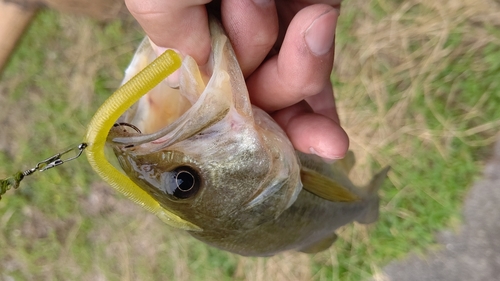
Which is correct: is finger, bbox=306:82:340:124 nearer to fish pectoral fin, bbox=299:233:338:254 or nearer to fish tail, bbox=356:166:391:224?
fish tail, bbox=356:166:391:224

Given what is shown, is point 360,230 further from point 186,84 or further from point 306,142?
point 186,84

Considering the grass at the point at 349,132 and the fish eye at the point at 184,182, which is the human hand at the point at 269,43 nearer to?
the fish eye at the point at 184,182

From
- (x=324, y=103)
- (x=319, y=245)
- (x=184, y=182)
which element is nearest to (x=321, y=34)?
(x=184, y=182)

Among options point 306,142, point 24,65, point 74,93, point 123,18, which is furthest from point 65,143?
point 306,142

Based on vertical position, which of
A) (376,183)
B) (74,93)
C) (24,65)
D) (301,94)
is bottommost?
(376,183)

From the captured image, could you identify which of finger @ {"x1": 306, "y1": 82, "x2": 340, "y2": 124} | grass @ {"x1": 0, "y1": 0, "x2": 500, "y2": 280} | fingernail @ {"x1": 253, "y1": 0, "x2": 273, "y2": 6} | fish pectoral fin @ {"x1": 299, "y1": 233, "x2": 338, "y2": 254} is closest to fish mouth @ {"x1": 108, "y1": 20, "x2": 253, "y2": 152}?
fingernail @ {"x1": 253, "y1": 0, "x2": 273, "y2": 6}

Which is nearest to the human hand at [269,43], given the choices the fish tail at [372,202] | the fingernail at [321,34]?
the fingernail at [321,34]
